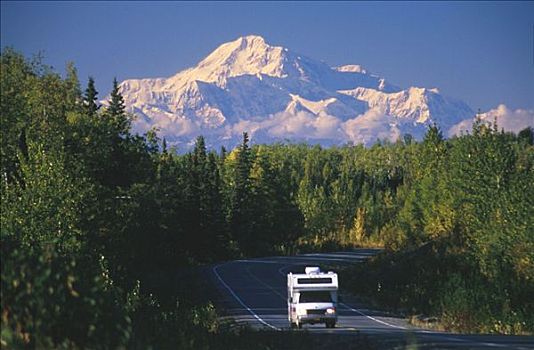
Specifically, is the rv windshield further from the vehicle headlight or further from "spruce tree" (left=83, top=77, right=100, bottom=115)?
"spruce tree" (left=83, top=77, right=100, bottom=115)

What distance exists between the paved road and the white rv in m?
0.43

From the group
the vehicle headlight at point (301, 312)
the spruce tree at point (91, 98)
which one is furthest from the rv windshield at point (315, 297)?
the spruce tree at point (91, 98)

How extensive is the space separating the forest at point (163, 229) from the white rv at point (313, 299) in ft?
10.1

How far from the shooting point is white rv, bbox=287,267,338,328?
32.8 meters

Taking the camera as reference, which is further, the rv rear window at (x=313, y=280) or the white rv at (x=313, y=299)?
the rv rear window at (x=313, y=280)

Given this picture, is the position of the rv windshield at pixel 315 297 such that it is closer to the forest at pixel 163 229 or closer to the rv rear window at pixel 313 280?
the rv rear window at pixel 313 280

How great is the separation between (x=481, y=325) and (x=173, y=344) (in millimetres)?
21438

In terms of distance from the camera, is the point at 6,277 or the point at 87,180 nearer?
the point at 6,277

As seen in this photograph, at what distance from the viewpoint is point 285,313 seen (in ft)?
148

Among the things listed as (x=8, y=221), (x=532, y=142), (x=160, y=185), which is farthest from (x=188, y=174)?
(x=532, y=142)

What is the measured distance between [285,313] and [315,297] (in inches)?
476

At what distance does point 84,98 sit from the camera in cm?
7162

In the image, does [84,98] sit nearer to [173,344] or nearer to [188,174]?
[188,174]

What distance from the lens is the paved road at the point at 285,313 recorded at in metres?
Answer: 20.7
